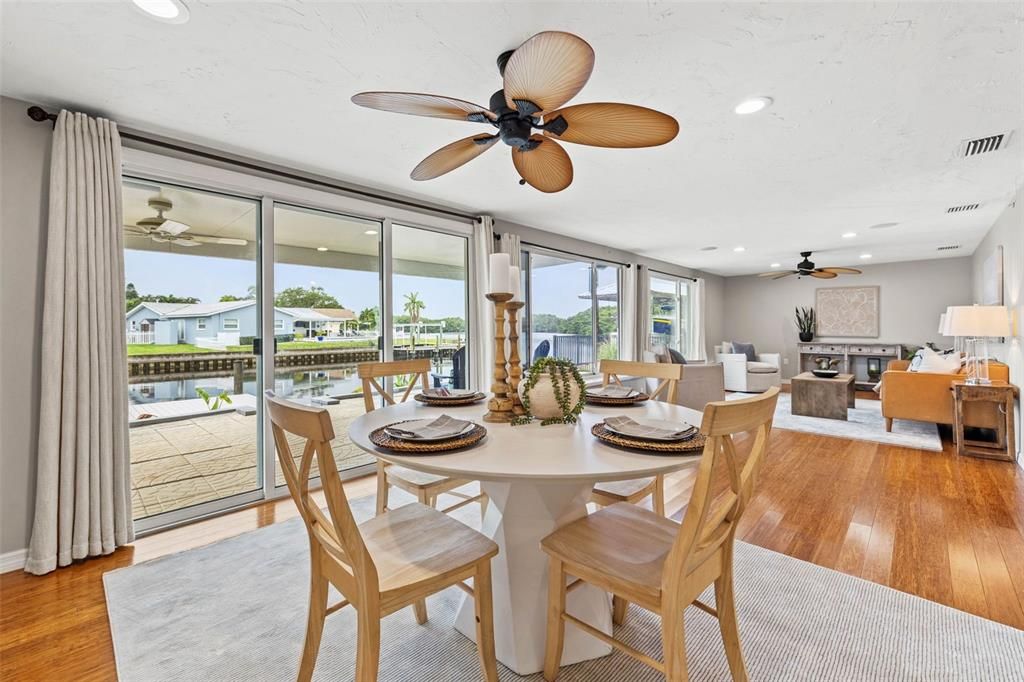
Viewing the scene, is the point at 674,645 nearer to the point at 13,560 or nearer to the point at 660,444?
the point at 660,444

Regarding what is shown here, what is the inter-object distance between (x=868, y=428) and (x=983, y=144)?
3.19 metres

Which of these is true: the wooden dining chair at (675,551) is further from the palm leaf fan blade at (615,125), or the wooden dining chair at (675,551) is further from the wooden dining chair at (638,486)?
the palm leaf fan blade at (615,125)

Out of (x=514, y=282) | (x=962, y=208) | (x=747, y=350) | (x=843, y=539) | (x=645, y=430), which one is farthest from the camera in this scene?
(x=747, y=350)

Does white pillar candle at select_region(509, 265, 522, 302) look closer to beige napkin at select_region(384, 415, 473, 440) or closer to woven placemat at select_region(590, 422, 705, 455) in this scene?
beige napkin at select_region(384, 415, 473, 440)

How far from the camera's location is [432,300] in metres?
4.14

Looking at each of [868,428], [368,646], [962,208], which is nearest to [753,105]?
[368,646]

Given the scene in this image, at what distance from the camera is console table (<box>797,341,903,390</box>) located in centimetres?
776

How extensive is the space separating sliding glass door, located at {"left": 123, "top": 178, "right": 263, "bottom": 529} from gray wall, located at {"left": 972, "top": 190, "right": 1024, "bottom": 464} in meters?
5.69

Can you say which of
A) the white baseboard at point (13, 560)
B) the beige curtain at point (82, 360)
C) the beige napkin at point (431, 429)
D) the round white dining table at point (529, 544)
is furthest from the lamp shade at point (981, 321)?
the white baseboard at point (13, 560)

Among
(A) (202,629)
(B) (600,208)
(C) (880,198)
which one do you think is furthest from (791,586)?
(C) (880,198)

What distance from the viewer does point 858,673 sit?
1.49 metres

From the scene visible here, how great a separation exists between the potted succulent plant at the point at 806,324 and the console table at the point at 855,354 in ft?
0.38

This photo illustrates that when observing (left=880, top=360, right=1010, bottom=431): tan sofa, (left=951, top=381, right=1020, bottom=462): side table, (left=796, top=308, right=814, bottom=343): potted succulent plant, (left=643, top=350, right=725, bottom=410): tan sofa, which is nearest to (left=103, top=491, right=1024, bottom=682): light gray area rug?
(left=643, top=350, right=725, bottom=410): tan sofa

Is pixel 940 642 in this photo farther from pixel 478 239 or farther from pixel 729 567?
pixel 478 239
